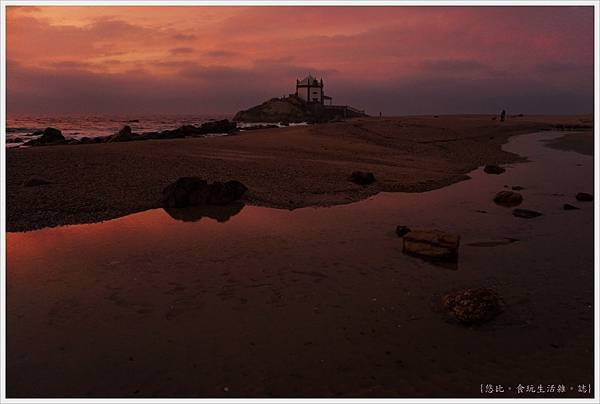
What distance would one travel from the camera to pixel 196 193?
13.5 m

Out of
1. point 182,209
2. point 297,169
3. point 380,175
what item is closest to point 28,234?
point 182,209

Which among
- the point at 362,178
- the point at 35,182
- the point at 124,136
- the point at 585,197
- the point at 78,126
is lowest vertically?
the point at 585,197

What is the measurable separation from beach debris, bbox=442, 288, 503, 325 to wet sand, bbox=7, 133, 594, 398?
0.16m

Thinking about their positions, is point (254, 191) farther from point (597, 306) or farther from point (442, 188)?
point (597, 306)

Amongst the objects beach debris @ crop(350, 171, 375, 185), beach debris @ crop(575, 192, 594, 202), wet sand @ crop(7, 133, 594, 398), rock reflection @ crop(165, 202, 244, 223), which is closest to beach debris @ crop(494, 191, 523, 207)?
beach debris @ crop(575, 192, 594, 202)

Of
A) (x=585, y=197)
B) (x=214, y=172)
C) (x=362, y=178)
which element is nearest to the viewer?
(x=585, y=197)

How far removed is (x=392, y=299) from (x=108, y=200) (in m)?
9.86

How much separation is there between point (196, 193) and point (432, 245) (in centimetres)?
772

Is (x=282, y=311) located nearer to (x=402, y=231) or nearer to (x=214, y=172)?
(x=402, y=231)

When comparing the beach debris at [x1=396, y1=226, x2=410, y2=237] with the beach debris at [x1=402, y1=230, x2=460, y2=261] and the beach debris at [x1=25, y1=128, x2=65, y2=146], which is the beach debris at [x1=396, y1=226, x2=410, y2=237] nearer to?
the beach debris at [x1=402, y1=230, x2=460, y2=261]

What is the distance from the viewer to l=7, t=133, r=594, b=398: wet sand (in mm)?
5070

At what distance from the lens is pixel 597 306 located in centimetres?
673

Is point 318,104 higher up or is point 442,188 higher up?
point 318,104

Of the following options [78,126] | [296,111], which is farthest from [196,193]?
[296,111]
